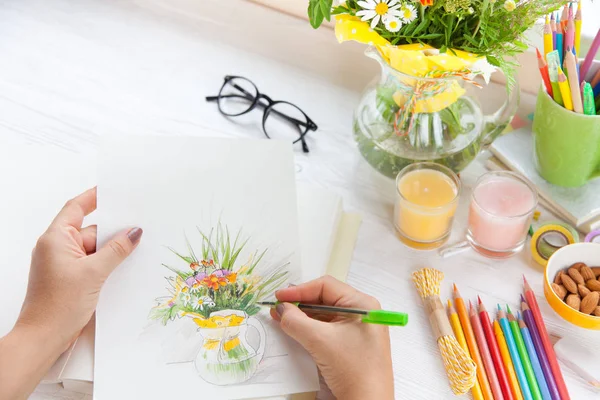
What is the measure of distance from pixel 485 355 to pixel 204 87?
2.14 feet

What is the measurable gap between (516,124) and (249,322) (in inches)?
22.3

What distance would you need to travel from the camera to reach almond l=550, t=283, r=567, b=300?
2.94ft

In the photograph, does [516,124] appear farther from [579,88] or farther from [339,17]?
[339,17]

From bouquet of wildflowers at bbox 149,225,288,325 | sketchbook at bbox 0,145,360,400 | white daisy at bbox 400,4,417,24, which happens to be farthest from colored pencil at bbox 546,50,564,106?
bouquet of wildflowers at bbox 149,225,288,325

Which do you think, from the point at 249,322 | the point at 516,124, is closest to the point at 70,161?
the point at 249,322

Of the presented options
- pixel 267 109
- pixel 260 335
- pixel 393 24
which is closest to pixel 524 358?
pixel 260 335

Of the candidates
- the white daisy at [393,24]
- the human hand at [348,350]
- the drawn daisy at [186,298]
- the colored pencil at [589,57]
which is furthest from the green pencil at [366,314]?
the colored pencil at [589,57]

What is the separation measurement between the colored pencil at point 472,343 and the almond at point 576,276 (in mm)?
147

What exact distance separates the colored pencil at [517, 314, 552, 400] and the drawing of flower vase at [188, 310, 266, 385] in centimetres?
33

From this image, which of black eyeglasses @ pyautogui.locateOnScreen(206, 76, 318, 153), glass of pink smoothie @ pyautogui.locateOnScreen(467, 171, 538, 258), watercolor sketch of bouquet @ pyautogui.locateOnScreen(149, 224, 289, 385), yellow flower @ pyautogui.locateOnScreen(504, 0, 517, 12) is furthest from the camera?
black eyeglasses @ pyautogui.locateOnScreen(206, 76, 318, 153)

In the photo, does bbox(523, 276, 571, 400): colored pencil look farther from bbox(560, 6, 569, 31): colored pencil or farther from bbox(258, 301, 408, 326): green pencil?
bbox(560, 6, 569, 31): colored pencil

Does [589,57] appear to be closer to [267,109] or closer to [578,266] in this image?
[578,266]

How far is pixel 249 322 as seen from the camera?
2.84 feet

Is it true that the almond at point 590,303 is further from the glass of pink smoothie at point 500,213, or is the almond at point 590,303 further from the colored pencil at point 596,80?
the colored pencil at point 596,80
